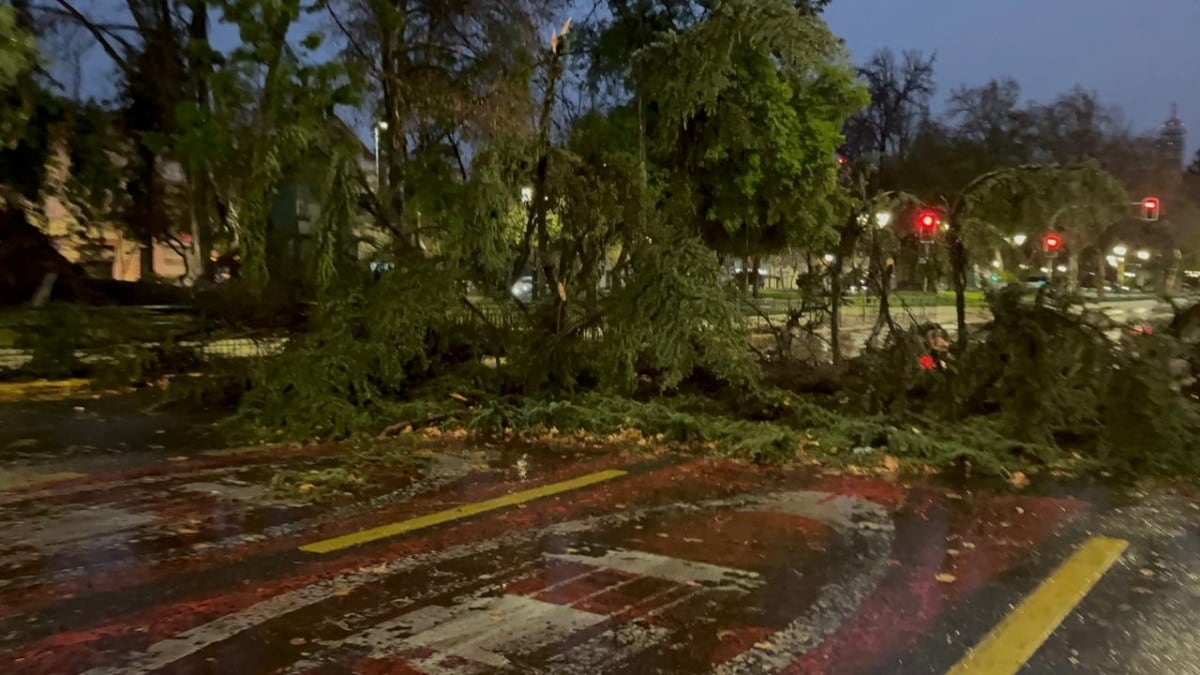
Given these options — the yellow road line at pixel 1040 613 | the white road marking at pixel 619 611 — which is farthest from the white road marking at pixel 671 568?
the yellow road line at pixel 1040 613

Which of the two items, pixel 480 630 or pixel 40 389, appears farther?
pixel 40 389

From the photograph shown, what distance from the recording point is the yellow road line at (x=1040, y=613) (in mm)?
3959

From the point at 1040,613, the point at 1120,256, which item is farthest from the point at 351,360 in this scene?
the point at 1120,256

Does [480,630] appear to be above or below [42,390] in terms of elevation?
below

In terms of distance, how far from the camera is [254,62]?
59.4ft

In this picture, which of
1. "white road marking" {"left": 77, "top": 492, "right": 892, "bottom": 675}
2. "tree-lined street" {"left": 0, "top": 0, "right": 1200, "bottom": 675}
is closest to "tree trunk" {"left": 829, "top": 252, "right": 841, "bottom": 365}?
"tree-lined street" {"left": 0, "top": 0, "right": 1200, "bottom": 675}

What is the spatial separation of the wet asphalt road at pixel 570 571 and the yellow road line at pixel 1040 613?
0.03 meters

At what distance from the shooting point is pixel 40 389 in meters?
12.0

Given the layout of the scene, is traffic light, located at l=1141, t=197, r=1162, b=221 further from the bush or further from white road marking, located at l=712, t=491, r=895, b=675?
white road marking, located at l=712, t=491, r=895, b=675

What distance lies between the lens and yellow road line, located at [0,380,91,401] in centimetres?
1152

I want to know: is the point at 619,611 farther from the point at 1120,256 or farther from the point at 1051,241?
the point at 1120,256

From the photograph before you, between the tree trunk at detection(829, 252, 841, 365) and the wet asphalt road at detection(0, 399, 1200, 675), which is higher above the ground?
the tree trunk at detection(829, 252, 841, 365)

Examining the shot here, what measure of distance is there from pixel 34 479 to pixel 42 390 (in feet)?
17.8

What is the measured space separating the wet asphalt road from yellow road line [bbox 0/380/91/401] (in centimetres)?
430
